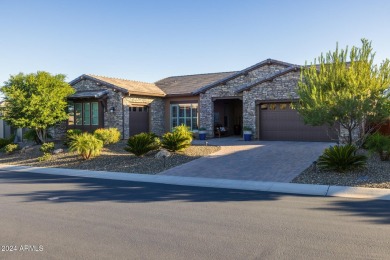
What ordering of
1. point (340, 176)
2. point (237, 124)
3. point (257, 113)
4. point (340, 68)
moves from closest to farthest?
point (340, 176) < point (340, 68) < point (257, 113) < point (237, 124)

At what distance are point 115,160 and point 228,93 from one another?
10.9 m

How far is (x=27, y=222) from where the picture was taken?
23.2ft

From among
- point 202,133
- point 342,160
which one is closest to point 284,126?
point 202,133

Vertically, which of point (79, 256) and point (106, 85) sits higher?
point (106, 85)

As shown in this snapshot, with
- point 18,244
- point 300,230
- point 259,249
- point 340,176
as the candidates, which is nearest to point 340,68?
point 340,176

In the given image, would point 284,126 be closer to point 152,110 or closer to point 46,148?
point 152,110

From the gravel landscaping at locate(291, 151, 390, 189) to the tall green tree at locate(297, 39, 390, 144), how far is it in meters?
1.89

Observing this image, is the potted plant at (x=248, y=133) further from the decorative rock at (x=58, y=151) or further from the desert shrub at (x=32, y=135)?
the desert shrub at (x=32, y=135)

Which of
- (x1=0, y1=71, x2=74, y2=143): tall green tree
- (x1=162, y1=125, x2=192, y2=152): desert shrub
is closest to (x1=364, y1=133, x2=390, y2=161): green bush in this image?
(x1=162, y1=125, x2=192, y2=152): desert shrub

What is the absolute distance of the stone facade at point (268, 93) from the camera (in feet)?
68.8

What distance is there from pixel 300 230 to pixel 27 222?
18.2ft

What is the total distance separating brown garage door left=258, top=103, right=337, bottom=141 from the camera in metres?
21.0

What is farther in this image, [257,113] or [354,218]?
[257,113]

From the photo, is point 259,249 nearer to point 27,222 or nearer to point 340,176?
point 27,222
